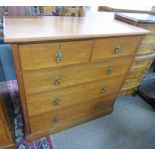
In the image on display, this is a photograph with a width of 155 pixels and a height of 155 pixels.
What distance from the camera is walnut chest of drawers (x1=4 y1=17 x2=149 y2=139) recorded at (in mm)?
854

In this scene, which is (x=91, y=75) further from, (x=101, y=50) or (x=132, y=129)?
(x=132, y=129)

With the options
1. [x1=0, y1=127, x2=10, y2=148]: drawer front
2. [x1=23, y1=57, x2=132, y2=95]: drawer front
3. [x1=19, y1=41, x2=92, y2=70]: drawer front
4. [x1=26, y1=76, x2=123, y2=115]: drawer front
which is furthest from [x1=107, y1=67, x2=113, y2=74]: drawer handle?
[x1=0, y1=127, x2=10, y2=148]: drawer front

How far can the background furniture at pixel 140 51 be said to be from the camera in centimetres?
134

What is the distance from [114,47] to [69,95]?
52cm

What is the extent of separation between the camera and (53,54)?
0.91 meters

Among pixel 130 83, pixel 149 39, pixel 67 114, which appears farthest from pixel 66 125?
pixel 149 39

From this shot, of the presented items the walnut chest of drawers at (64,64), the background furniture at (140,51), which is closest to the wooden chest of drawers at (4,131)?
the walnut chest of drawers at (64,64)

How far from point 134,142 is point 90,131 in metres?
0.45

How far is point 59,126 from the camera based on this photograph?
1.44m

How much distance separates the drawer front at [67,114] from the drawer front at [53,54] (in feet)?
1.65

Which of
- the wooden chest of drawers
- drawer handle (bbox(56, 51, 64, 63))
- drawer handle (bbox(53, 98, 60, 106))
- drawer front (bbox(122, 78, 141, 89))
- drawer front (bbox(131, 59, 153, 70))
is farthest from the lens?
drawer front (bbox(122, 78, 141, 89))

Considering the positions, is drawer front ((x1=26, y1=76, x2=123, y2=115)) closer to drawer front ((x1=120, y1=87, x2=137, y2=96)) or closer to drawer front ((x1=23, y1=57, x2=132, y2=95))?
drawer front ((x1=23, y1=57, x2=132, y2=95))

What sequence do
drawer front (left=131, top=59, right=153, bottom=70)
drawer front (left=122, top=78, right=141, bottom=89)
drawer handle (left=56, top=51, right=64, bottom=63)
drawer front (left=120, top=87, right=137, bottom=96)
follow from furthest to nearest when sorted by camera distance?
drawer front (left=120, top=87, right=137, bottom=96) < drawer front (left=122, top=78, right=141, bottom=89) < drawer front (left=131, top=59, right=153, bottom=70) < drawer handle (left=56, top=51, right=64, bottom=63)

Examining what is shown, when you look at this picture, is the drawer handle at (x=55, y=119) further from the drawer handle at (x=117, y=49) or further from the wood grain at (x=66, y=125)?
the drawer handle at (x=117, y=49)
